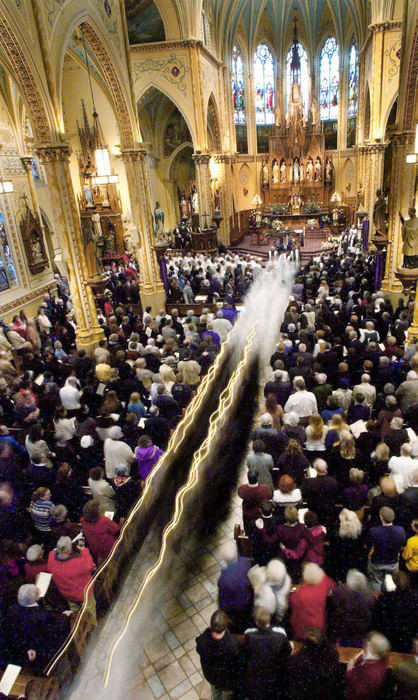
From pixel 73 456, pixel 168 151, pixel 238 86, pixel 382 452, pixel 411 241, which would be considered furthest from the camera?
pixel 238 86

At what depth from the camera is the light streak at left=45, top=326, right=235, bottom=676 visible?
4090 millimetres

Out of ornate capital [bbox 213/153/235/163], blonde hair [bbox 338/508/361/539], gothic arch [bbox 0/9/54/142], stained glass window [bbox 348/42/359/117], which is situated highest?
stained glass window [bbox 348/42/359/117]

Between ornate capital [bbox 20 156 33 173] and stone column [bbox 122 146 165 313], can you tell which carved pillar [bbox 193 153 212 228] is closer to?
stone column [bbox 122 146 165 313]

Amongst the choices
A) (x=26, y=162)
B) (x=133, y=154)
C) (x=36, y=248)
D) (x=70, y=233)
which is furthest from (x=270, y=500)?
(x=26, y=162)

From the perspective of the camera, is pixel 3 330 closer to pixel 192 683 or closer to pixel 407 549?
pixel 192 683

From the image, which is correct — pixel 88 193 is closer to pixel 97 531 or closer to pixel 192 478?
pixel 192 478

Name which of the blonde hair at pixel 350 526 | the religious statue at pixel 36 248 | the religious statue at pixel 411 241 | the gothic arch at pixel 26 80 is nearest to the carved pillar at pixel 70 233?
the gothic arch at pixel 26 80

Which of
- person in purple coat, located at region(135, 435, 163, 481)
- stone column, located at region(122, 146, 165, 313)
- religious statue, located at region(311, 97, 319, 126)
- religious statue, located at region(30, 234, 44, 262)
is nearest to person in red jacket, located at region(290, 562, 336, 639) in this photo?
person in purple coat, located at region(135, 435, 163, 481)

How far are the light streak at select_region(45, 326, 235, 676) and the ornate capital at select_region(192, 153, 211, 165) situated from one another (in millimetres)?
12021

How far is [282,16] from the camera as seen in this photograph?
28.3 meters

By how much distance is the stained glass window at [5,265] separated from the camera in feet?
46.8

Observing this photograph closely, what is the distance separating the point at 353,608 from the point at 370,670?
522mm

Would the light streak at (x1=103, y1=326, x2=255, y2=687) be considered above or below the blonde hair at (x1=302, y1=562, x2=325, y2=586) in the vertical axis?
below

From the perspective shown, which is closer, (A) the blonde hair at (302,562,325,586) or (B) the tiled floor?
(A) the blonde hair at (302,562,325,586)
